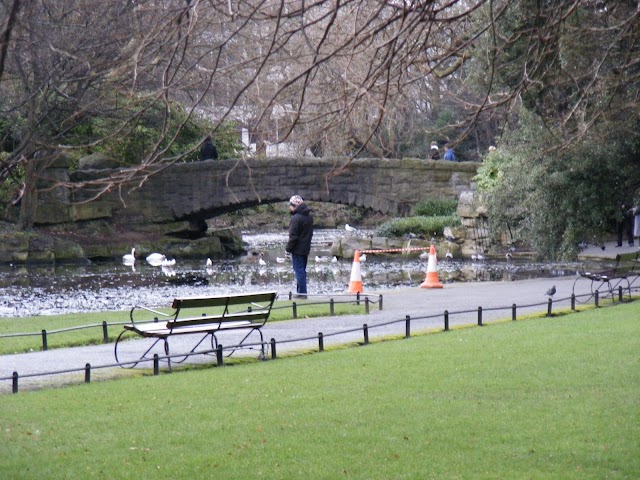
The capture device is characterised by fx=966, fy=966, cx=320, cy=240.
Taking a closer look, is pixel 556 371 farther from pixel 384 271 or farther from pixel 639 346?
pixel 384 271

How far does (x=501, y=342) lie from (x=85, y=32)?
32.2 feet

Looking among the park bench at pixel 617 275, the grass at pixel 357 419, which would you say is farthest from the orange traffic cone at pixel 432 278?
the grass at pixel 357 419

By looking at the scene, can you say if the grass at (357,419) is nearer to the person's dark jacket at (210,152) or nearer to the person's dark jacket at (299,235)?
the person's dark jacket at (299,235)

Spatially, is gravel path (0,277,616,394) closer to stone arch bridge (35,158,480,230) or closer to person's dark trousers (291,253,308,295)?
person's dark trousers (291,253,308,295)

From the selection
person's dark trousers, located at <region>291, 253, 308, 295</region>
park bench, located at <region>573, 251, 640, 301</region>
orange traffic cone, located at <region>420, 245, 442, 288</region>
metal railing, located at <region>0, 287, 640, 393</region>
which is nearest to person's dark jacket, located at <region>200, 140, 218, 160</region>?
orange traffic cone, located at <region>420, 245, 442, 288</region>

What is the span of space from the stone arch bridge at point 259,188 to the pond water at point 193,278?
3198mm

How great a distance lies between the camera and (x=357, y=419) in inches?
338

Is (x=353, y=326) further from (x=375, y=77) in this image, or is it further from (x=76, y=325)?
(x=375, y=77)

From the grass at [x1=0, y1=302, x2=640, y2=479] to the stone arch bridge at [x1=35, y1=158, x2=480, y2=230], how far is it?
27092 millimetres

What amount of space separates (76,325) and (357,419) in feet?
29.8

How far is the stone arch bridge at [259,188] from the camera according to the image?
39219 millimetres

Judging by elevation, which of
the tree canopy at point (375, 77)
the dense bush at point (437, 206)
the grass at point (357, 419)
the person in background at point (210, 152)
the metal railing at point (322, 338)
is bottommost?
the grass at point (357, 419)

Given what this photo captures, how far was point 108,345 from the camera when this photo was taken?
14.4 m

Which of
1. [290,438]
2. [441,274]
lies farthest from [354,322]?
[441,274]
